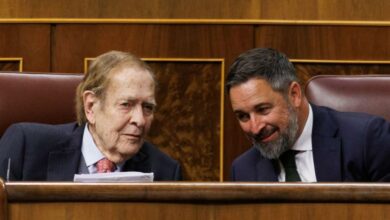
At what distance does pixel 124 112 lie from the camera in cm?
179

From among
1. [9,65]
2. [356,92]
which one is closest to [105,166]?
[356,92]

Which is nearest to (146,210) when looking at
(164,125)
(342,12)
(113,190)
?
(113,190)

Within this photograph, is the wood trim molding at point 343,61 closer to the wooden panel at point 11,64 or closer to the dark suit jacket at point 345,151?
the dark suit jacket at point 345,151

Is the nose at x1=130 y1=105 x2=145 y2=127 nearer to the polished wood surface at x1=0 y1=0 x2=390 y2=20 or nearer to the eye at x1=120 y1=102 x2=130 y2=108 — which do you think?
the eye at x1=120 y1=102 x2=130 y2=108

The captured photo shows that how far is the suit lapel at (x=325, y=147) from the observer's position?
1.75 m

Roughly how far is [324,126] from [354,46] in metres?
0.64

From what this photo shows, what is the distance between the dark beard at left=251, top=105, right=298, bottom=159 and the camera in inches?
69.5

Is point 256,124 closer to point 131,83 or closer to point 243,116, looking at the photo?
point 243,116

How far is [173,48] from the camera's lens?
7.87 feet

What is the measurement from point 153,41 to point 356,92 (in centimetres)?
75

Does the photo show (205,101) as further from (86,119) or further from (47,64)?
(86,119)

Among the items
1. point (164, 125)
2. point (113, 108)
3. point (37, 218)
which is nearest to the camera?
point (37, 218)

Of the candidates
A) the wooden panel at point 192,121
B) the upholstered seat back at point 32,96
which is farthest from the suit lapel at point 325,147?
the wooden panel at point 192,121

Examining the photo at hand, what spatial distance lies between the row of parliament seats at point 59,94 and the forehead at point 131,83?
3.1 inches
